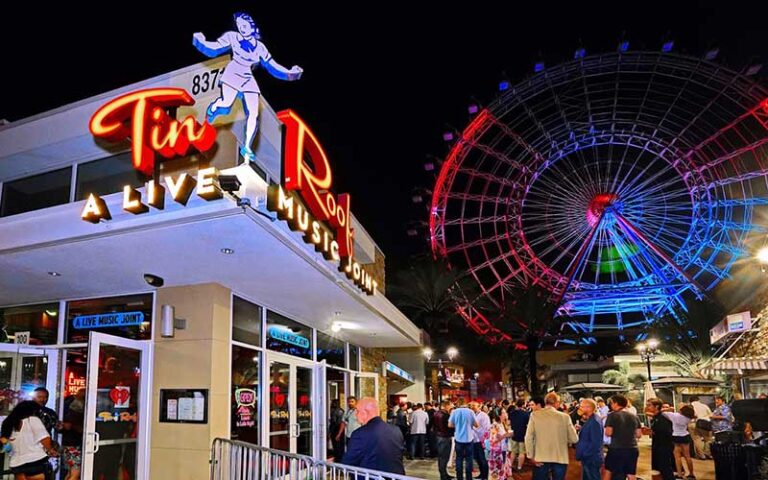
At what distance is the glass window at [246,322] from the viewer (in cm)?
995

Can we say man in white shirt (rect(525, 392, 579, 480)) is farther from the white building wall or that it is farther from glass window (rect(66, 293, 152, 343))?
the white building wall

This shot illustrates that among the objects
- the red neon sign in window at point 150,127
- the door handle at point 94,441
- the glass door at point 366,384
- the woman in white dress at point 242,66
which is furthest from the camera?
Result: the glass door at point 366,384

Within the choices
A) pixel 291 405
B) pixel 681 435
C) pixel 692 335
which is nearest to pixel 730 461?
pixel 681 435

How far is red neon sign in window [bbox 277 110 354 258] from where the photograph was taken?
795cm

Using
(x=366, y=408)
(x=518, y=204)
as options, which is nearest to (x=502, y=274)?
(x=518, y=204)

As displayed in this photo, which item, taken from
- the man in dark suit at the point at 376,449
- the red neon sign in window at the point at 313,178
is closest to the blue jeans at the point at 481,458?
the red neon sign in window at the point at 313,178

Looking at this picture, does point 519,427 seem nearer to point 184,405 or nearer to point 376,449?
point 184,405

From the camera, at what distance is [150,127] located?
6.83 metres

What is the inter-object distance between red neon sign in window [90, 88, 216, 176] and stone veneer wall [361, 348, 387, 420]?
11559 millimetres

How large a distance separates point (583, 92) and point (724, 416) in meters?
13.4

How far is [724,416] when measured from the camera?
15.2 meters

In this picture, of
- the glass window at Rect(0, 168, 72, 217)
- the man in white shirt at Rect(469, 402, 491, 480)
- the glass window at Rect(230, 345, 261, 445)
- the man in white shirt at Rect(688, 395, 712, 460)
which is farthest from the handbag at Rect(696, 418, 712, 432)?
the glass window at Rect(0, 168, 72, 217)

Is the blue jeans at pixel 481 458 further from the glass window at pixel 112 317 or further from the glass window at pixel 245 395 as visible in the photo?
the glass window at pixel 112 317

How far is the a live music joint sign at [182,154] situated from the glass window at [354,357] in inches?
321
